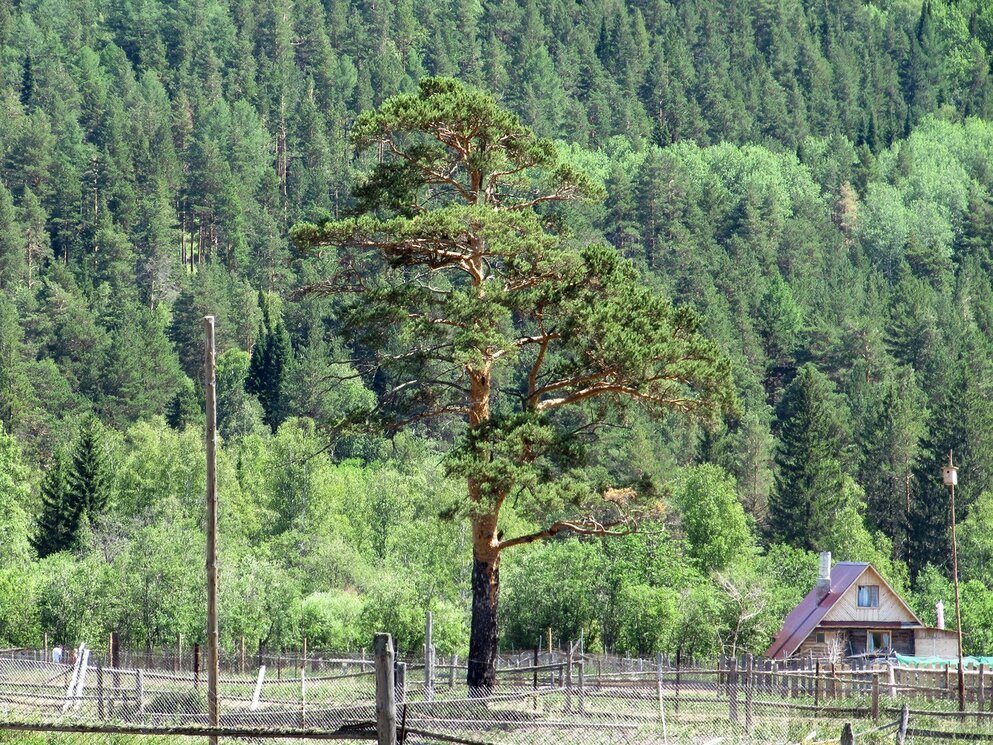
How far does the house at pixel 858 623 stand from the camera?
63750mm

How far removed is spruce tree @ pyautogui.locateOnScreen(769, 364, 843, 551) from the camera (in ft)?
322

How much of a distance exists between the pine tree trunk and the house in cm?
2866

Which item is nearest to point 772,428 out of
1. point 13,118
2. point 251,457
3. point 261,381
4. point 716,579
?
point 261,381

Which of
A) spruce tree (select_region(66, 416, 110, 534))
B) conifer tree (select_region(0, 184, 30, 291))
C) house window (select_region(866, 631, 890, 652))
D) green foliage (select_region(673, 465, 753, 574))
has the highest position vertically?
conifer tree (select_region(0, 184, 30, 291))

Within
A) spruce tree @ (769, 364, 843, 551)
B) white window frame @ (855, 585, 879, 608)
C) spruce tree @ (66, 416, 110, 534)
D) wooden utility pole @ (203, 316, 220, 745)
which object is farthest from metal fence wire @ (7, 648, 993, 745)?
spruce tree @ (769, 364, 843, 551)

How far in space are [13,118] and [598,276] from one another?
173681 millimetres

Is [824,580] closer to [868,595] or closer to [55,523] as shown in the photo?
[868,595]

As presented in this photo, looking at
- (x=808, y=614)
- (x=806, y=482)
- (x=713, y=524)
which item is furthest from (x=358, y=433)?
(x=806, y=482)

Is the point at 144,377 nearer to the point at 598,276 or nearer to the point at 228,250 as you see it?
the point at 228,250

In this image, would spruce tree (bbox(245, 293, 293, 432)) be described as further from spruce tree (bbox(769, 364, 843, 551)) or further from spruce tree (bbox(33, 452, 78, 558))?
spruce tree (bbox(33, 452, 78, 558))

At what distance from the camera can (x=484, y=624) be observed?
3609 cm

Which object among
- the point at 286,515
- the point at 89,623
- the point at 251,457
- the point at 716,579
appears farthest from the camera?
the point at 251,457

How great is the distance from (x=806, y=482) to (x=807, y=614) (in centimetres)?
3489

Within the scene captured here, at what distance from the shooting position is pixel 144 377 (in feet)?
450
